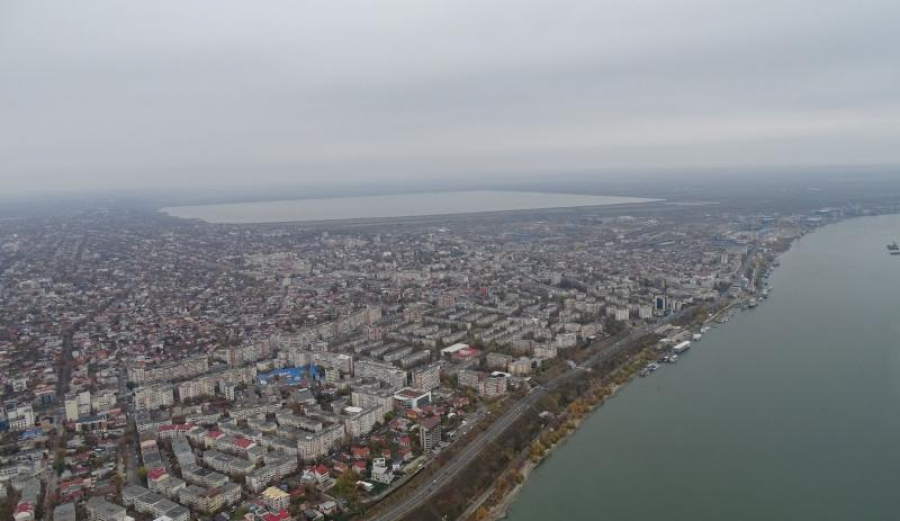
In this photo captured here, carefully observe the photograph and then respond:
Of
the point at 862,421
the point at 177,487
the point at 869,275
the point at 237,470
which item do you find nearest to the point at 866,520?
the point at 862,421

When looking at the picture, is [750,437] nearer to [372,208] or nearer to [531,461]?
[531,461]

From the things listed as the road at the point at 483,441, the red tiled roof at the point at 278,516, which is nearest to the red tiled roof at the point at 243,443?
the red tiled roof at the point at 278,516

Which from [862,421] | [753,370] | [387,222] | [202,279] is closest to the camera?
[862,421]

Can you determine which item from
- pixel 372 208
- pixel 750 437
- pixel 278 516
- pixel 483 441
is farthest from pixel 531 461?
pixel 372 208

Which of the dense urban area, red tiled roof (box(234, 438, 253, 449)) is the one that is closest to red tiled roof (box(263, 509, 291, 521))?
the dense urban area

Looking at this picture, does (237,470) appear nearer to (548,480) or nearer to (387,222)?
(548,480)

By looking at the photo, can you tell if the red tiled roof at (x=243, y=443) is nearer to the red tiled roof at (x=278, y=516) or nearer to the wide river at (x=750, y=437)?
the red tiled roof at (x=278, y=516)

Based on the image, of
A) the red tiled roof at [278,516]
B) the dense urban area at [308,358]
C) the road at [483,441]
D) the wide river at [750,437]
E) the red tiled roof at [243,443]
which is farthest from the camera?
the red tiled roof at [243,443]

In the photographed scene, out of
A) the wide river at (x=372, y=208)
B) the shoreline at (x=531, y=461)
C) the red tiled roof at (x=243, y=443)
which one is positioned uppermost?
the wide river at (x=372, y=208)
